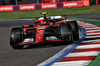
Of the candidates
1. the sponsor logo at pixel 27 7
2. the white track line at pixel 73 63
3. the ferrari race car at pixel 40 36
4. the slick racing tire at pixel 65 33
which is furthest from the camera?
the sponsor logo at pixel 27 7

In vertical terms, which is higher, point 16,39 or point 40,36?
point 40,36

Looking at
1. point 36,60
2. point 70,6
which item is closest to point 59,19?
point 36,60

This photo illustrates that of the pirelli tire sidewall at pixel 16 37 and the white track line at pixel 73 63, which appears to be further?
the pirelli tire sidewall at pixel 16 37

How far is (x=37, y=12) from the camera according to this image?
118ft

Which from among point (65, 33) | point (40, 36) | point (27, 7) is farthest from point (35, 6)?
point (40, 36)

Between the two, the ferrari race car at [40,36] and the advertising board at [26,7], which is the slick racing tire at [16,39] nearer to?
the ferrari race car at [40,36]

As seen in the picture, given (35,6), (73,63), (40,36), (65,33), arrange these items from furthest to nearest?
(35,6) < (65,33) < (40,36) < (73,63)

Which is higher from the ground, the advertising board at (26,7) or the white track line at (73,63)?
the advertising board at (26,7)

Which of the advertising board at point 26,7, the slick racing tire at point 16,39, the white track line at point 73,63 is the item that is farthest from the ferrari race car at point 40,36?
the advertising board at point 26,7

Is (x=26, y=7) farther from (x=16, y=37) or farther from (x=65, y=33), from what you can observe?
(x=65, y=33)

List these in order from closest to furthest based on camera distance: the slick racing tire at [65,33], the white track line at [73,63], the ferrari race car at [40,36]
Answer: the white track line at [73,63] → the ferrari race car at [40,36] → the slick racing tire at [65,33]

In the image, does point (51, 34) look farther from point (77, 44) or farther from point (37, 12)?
point (37, 12)

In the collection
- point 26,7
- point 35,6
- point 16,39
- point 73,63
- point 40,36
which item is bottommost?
point 73,63

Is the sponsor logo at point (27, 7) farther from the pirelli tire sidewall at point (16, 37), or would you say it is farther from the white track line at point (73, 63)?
the white track line at point (73, 63)
